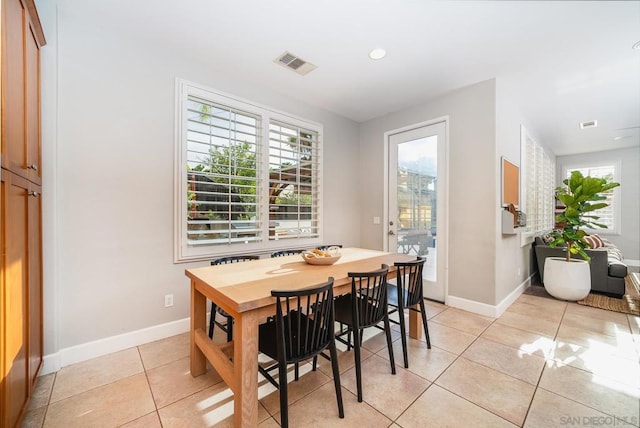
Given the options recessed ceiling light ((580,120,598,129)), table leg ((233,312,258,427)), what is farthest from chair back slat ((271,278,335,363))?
recessed ceiling light ((580,120,598,129))

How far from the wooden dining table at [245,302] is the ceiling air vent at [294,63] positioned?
212 centimetres

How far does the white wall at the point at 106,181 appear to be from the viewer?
2.09 m

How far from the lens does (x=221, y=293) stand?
151 cm

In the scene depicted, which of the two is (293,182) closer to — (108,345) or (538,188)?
(108,345)

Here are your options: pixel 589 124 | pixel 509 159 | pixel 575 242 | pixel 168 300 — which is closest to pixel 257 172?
pixel 168 300

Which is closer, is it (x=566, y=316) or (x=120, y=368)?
(x=120, y=368)

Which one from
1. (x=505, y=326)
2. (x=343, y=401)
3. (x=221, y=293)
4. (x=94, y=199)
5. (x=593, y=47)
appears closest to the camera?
(x=221, y=293)

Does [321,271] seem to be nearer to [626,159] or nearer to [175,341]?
[175,341]

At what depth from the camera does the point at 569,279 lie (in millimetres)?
3570

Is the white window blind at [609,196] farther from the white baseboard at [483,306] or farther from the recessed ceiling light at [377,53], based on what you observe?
the recessed ceiling light at [377,53]

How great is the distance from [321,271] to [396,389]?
38.7 inches

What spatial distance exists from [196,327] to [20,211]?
1.31 metres

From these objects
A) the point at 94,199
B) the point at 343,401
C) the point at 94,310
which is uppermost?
the point at 94,199

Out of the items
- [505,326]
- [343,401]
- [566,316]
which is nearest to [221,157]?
[343,401]
